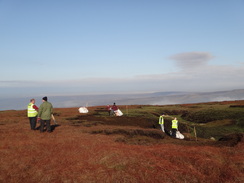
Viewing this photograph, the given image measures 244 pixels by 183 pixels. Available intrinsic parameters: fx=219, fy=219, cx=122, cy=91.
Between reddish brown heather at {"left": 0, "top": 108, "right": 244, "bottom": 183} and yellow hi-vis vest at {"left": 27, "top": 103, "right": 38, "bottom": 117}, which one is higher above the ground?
yellow hi-vis vest at {"left": 27, "top": 103, "right": 38, "bottom": 117}

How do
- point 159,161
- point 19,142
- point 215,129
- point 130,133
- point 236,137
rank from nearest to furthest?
point 159,161 → point 19,142 → point 236,137 → point 130,133 → point 215,129

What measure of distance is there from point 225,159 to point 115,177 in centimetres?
642

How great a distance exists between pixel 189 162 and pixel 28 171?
7.65 metres

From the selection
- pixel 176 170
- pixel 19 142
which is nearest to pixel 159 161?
pixel 176 170

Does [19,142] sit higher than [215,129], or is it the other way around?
[19,142]

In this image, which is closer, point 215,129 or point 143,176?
point 143,176

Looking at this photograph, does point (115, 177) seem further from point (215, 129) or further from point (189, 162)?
point (215, 129)

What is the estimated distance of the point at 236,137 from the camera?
18.0m

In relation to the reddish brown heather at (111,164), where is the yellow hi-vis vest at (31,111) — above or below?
above

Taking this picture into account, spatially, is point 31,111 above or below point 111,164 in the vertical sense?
above

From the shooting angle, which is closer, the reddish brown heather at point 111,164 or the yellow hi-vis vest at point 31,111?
the reddish brown heather at point 111,164

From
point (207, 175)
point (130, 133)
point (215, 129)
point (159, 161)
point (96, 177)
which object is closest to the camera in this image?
point (96, 177)

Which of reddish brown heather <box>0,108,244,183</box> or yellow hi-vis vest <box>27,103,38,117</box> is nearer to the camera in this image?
reddish brown heather <box>0,108,244,183</box>

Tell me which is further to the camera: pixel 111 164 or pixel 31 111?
pixel 31 111
